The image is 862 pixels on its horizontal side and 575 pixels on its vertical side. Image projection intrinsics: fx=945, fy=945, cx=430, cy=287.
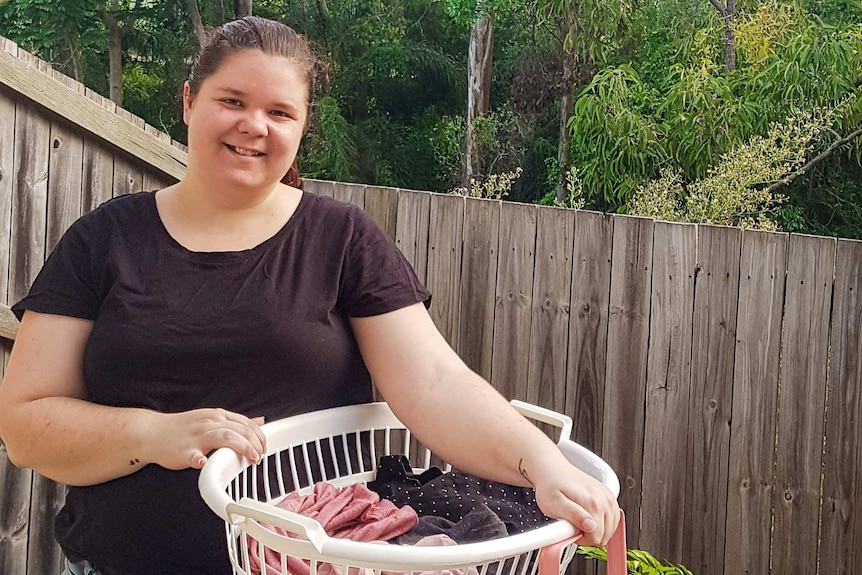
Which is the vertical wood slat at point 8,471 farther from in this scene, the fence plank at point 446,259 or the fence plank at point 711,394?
the fence plank at point 711,394

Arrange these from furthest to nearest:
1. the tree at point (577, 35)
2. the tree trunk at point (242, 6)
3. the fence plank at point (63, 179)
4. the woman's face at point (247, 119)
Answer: the tree trunk at point (242, 6)
the tree at point (577, 35)
the fence plank at point (63, 179)
the woman's face at point (247, 119)

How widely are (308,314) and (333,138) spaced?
678cm

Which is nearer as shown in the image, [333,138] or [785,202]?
[785,202]

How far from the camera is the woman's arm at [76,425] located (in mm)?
1040

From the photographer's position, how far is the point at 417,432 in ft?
4.06

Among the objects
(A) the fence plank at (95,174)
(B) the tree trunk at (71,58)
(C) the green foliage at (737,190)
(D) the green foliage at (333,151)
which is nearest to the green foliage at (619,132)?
(C) the green foliage at (737,190)

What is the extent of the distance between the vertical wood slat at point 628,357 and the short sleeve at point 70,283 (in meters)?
1.46

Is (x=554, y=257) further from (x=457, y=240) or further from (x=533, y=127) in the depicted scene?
(x=533, y=127)

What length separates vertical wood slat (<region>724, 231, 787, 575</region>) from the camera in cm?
234

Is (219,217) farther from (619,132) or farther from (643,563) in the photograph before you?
(619,132)

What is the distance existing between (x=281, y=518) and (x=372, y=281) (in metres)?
0.55

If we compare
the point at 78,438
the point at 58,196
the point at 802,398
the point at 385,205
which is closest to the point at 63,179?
the point at 58,196

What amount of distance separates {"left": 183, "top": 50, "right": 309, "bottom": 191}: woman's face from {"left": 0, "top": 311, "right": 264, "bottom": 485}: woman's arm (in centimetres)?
29

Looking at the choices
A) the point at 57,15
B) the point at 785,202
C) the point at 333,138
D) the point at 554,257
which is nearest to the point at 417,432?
the point at 554,257
